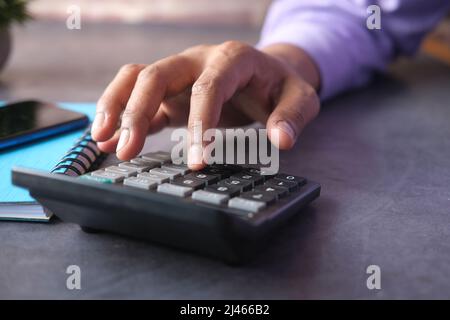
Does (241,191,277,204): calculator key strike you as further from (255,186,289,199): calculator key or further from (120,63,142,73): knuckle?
(120,63,142,73): knuckle

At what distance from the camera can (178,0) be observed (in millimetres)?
1952

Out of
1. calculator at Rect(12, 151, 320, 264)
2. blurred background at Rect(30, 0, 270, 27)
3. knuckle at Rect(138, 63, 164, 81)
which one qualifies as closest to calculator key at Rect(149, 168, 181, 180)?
calculator at Rect(12, 151, 320, 264)

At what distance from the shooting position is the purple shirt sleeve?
2.78 ft

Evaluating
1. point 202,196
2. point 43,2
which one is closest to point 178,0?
point 43,2

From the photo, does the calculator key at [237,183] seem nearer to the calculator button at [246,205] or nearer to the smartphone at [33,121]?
the calculator button at [246,205]

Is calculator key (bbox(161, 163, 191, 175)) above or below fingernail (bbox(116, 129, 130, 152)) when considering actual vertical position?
below

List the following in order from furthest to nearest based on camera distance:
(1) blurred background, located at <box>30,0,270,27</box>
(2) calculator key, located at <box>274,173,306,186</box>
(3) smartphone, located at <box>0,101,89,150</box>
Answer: (1) blurred background, located at <box>30,0,270,27</box>
(3) smartphone, located at <box>0,101,89,150</box>
(2) calculator key, located at <box>274,173,306,186</box>

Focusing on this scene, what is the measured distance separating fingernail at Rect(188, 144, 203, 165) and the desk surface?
0.09 metres

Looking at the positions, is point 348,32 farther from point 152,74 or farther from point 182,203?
point 182,203

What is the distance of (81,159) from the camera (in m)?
0.49

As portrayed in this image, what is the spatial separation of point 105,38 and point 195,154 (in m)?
1.09

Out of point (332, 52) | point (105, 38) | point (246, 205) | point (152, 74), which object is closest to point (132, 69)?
point (152, 74)
